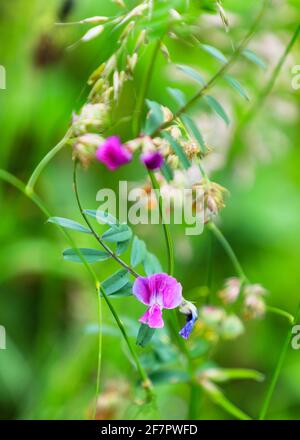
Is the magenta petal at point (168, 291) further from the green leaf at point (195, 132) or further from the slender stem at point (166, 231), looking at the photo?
the green leaf at point (195, 132)

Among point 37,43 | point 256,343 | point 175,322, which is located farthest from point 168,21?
point 256,343

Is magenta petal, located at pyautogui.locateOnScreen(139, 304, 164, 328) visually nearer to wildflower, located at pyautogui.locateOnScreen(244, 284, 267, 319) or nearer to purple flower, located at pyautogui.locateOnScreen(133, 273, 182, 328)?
purple flower, located at pyautogui.locateOnScreen(133, 273, 182, 328)

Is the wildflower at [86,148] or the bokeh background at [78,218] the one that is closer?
the wildflower at [86,148]

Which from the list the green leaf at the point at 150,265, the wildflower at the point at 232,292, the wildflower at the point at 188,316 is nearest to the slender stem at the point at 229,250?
the wildflower at the point at 232,292

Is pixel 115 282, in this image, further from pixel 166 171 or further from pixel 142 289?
pixel 166 171

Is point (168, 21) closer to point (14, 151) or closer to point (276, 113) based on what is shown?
point (276, 113)

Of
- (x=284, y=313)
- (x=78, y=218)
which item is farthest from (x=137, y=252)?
(x=78, y=218)

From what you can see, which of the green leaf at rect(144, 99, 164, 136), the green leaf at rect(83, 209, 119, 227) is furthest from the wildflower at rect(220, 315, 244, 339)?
the green leaf at rect(144, 99, 164, 136)
